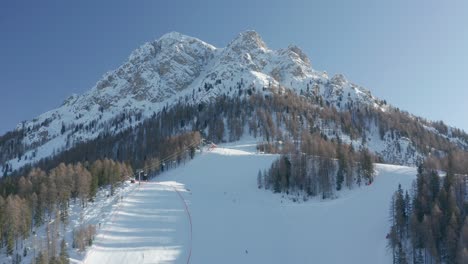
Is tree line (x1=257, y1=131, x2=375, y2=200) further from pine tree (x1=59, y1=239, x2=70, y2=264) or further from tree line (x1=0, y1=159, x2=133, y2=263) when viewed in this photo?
pine tree (x1=59, y1=239, x2=70, y2=264)

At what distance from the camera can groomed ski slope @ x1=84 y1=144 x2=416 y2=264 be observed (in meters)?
62.7

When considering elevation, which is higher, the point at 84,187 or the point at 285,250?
the point at 84,187

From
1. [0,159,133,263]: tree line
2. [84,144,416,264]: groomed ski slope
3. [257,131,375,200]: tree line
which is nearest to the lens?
[0,159,133,263]: tree line

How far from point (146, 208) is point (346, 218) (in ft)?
126

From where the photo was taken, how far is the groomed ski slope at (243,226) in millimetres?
62713

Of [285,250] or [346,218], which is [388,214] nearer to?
[346,218]

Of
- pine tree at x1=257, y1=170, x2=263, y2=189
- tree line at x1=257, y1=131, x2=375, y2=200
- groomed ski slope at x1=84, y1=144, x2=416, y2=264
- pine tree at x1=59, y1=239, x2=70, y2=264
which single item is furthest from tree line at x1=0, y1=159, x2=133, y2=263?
tree line at x1=257, y1=131, x2=375, y2=200

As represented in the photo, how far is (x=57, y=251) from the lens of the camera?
5722cm

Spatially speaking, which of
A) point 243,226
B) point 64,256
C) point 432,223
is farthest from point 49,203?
point 432,223

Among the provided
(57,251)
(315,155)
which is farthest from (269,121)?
(57,251)

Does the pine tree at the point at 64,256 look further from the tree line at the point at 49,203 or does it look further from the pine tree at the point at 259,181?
the pine tree at the point at 259,181

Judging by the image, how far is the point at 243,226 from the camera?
247ft

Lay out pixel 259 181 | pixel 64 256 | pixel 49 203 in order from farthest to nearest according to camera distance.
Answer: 1. pixel 259 181
2. pixel 49 203
3. pixel 64 256

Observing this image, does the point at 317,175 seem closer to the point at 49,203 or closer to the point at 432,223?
the point at 432,223
